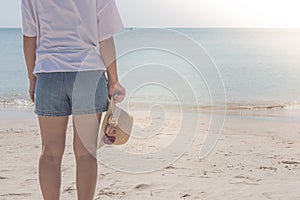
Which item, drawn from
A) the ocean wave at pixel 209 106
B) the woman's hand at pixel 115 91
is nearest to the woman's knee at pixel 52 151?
the woman's hand at pixel 115 91

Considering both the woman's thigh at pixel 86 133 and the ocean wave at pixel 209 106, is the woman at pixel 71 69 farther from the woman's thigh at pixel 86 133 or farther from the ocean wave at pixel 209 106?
the ocean wave at pixel 209 106

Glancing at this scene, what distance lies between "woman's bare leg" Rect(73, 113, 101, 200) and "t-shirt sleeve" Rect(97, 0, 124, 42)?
16.1 inches

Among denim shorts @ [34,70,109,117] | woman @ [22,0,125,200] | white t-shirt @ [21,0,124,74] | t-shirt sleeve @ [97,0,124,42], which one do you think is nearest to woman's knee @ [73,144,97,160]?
woman @ [22,0,125,200]

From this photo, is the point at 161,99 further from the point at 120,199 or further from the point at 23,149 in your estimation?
the point at 120,199

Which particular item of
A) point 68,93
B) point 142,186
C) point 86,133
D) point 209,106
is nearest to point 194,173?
point 142,186

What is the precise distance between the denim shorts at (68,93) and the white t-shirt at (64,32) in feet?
0.13

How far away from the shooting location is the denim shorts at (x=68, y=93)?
7.93ft

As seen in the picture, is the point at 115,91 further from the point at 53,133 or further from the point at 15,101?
the point at 15,101

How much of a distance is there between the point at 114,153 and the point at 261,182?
1659 mm

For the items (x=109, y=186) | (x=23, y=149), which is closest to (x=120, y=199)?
(x=109, y=186)

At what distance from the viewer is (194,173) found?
13.9ft

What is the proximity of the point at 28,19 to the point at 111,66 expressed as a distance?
1.55 feet

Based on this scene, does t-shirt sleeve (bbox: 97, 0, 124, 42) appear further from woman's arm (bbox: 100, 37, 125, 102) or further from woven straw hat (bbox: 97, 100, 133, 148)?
woven straw hat (bbox: 97, 100, 133, 148)

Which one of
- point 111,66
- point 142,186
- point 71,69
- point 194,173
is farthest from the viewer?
point 194,173
